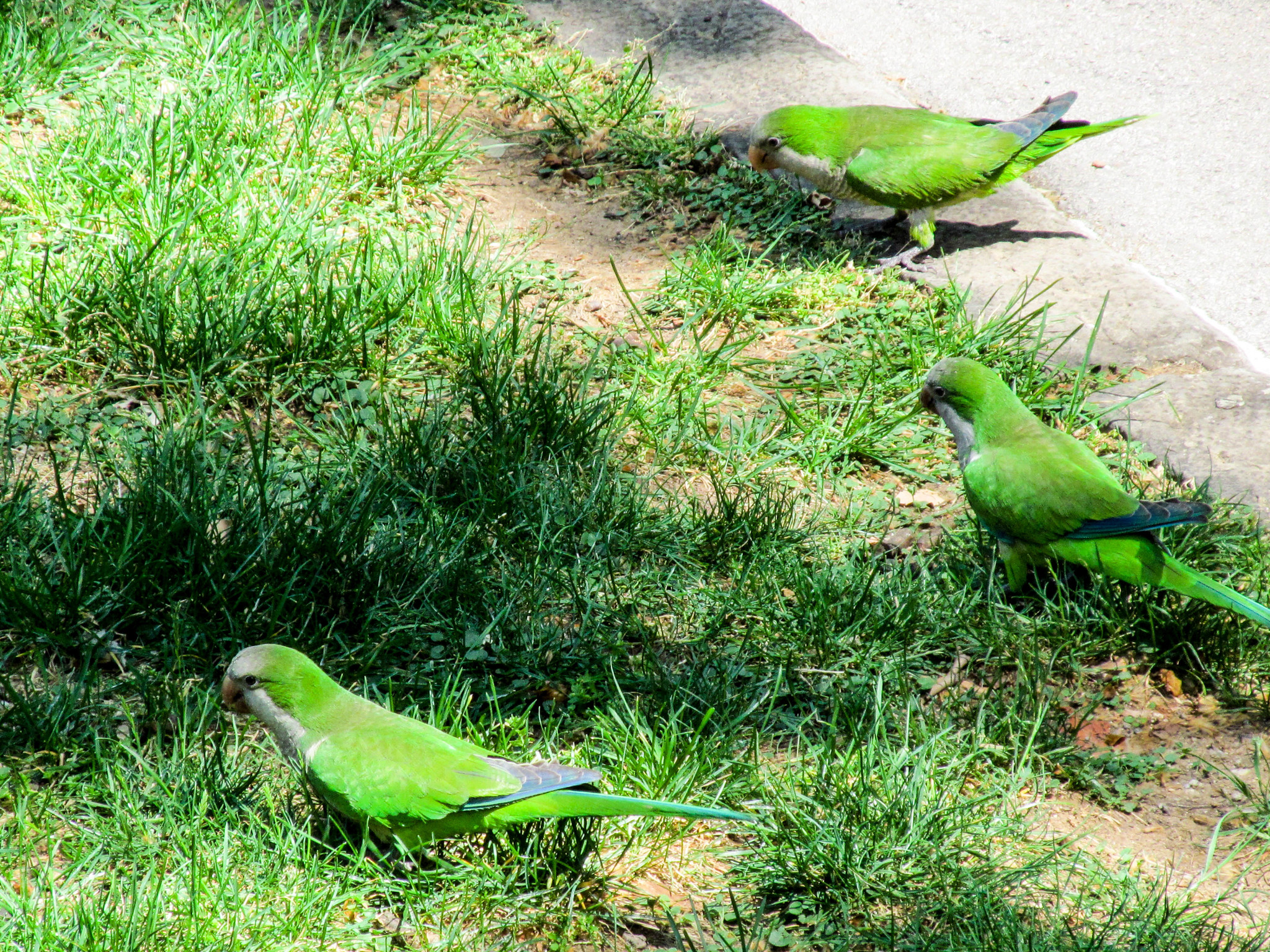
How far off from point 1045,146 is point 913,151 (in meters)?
0.61

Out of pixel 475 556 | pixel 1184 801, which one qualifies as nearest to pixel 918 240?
pixel 475 556

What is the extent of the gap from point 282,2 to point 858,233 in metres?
3.14

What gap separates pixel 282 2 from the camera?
5.79 meters

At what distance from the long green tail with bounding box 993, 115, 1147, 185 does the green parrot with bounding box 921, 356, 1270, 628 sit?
1620mm

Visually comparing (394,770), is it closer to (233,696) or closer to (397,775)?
(397,775)

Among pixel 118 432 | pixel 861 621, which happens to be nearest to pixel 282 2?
pixel 118 432

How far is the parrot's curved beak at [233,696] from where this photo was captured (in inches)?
108

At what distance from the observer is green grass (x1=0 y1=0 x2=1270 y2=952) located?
2688 mm

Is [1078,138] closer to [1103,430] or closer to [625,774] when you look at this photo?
[1103,430]

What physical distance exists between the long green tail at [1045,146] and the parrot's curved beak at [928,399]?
161 cm

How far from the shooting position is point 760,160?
5.37m

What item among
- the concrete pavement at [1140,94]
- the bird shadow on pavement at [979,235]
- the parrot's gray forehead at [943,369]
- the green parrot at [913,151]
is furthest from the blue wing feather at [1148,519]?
the bird shadow on pavement at [979,235]

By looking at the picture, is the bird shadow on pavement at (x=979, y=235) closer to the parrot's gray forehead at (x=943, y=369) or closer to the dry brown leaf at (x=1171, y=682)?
the parrot's gray forehead at (x=943, y=369)

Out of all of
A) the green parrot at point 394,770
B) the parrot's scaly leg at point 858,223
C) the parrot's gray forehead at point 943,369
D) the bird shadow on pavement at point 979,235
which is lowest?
the green parrot at point 394,770
